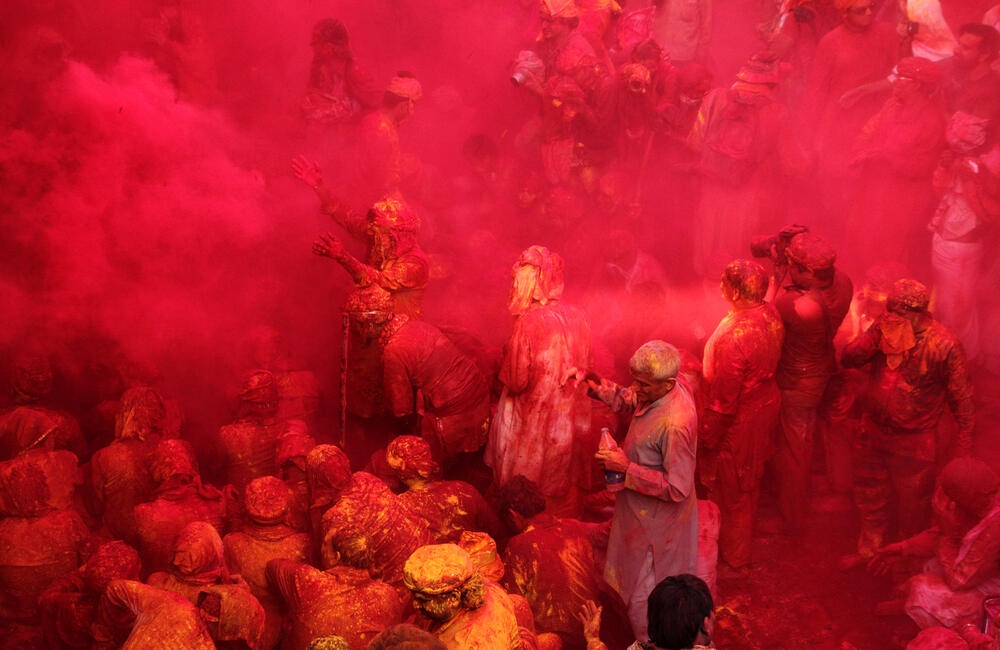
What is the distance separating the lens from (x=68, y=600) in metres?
4.79

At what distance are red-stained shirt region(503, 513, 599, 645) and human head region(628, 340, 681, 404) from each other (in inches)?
44.2

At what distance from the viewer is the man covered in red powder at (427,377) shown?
21.8ft

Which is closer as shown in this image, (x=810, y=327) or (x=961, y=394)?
(x=961, y=394)

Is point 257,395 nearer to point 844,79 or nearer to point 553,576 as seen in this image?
point 553,576

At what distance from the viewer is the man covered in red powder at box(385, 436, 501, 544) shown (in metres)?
5.48

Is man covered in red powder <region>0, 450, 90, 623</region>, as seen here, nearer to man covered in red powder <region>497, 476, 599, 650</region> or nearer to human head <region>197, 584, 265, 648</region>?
human head <region>197, 584, 265, 648</region>

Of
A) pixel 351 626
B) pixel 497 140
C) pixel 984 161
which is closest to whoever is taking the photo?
pixel 351 626

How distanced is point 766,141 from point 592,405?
4.27m

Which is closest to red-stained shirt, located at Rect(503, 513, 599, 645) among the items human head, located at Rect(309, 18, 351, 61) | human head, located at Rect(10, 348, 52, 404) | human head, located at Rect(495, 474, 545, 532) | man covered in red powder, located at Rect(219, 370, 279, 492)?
human head, located at Rect(495, 474, 545, 532)

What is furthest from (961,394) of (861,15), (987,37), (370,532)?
(861,15)

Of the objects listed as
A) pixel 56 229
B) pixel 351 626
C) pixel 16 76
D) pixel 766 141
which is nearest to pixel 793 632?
pixel 351 626

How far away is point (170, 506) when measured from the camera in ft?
18.4

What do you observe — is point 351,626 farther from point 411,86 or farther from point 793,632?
point 411,86

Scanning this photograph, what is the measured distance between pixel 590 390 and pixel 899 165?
5.34m
